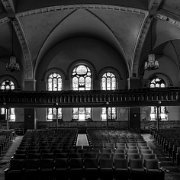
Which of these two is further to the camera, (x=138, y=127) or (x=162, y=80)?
(x=162, y=80)

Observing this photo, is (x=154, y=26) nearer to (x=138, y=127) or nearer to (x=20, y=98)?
(x=138, y=127)

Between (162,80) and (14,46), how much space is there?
609 inches

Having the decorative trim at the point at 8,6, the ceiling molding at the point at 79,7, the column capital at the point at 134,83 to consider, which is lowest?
the column capital at the point at 134,83

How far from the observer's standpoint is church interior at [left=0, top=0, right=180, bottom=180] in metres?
10.4

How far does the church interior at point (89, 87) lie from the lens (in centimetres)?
1038

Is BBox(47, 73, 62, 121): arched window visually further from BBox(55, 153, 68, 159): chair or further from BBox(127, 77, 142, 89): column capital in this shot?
BBox(55, 153, 68, 159): chair

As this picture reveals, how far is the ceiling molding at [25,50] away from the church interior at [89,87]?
0.09 metres

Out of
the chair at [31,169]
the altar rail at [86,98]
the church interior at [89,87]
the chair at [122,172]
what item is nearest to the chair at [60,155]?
the church interior at [89,87]

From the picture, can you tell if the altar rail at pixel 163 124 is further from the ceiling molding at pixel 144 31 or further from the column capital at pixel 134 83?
the ceiling molding at pixel 144 31

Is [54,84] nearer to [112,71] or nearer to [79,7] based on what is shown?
[112,71]

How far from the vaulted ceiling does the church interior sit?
8 centimetres

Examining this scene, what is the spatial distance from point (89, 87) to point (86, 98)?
6.01 meters

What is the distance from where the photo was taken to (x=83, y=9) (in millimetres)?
22328

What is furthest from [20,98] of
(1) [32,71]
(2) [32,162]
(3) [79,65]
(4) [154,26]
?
(2) [32,162]
